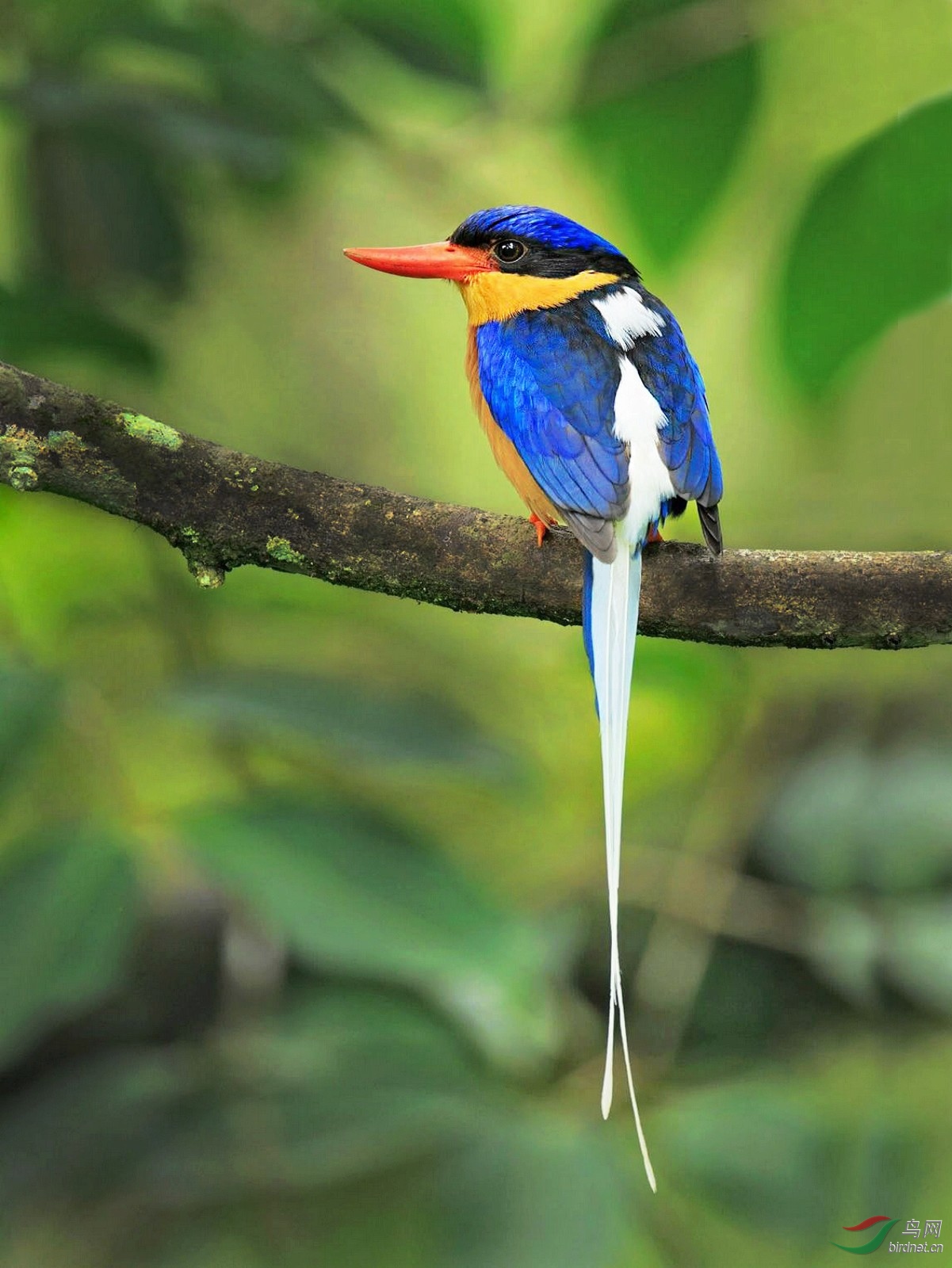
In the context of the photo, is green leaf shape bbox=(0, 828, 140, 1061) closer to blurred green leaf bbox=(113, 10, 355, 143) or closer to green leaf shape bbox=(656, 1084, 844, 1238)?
green leaf shape bbox=(656, 1084, 844, 1238)

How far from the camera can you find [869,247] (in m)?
1.23

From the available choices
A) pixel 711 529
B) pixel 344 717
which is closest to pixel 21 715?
pixel 344 717

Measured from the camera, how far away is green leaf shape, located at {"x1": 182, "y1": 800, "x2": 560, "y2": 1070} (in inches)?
42.8

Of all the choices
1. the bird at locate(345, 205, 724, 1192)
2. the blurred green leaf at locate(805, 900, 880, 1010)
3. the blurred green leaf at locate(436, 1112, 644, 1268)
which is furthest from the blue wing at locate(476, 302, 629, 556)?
the blurred green leaf at locate(805, 900, 880, 1010)

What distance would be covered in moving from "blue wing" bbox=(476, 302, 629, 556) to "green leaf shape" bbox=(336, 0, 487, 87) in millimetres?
274

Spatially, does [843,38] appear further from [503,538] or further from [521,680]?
[503,538]

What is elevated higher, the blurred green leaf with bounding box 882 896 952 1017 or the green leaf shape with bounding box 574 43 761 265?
the green leaf shape with bounding box 574 43 761 265

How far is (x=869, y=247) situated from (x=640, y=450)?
0.30 metres

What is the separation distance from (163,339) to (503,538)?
1.37 meters

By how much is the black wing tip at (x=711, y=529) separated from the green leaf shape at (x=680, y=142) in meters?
0.29

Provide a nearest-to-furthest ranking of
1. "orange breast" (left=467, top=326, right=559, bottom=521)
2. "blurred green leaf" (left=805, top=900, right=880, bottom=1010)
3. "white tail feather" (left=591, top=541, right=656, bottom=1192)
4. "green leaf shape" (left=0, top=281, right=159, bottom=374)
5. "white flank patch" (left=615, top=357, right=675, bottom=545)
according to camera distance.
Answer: "white tail feather" (left=591, top=541, right=656, bottom=1192), "white flank patch" (left=615, top=357, right=675, bottom=545), "orange breast" (left=467, top=326, right=559, bottom=521), "green leaf shape" (left=0, top=281, right=159, bottom=374), "blurred green leaf" (left=805, top=900, right=880, bottom=1010)

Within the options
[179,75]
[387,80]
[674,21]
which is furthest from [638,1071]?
[179,75]

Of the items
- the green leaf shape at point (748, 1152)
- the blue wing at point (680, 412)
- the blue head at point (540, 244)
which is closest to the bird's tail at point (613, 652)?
the blue wing at point (680, 412)

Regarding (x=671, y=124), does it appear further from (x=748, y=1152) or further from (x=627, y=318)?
(x=748, y=1152)
